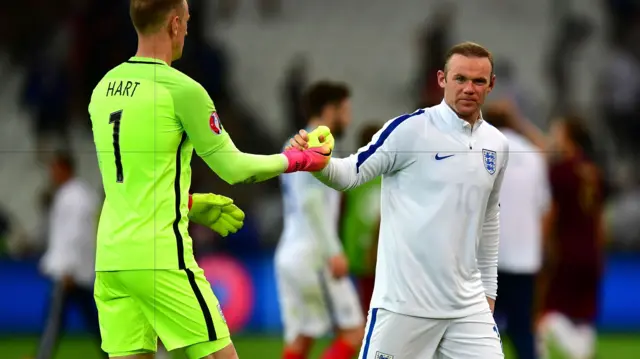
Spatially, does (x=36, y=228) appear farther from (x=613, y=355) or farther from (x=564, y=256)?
(x=613, y=355)

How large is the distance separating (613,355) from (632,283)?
59 cm

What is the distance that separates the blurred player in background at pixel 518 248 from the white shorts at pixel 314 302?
94cm

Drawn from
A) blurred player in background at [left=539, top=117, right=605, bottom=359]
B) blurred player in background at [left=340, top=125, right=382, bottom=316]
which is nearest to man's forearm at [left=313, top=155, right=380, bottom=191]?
blurred player in background at [left=340, top=125, right=382, bottom=316]

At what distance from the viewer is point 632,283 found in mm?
9125

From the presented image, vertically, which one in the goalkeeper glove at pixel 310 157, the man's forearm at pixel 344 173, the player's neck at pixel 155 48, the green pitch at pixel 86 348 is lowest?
the green pitch at pixel 86 348

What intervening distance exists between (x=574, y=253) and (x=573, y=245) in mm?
61

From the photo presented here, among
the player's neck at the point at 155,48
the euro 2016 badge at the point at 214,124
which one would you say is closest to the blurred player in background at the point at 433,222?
the euro 2016 badge at the point at 214,124

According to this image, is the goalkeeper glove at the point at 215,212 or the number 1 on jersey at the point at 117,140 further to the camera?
the goalkeeper glove at the point at 215,212

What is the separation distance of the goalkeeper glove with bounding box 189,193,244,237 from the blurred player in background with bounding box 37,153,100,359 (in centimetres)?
299

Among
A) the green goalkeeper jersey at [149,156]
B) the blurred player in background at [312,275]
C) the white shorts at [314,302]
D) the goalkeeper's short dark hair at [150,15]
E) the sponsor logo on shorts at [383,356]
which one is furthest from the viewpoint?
the white shorts at [314,302]

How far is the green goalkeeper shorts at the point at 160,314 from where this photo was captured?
12.9 feet

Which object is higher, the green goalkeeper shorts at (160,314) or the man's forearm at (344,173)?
the man's forearm at (344,173)

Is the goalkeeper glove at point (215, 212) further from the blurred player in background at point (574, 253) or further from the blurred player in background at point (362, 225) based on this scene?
the blurred player in background at point (574, 253)

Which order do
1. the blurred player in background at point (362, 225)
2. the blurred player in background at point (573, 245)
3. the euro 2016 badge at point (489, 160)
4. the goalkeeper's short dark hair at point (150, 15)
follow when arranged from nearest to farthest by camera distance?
1. the goalkeeper's short dark hair at point (150, 15)
2. the euro 2016 badge at point (489, 160)
3. the blurred player in background at point (362, 225)
4. the blurred player in background at point (573, 245)
